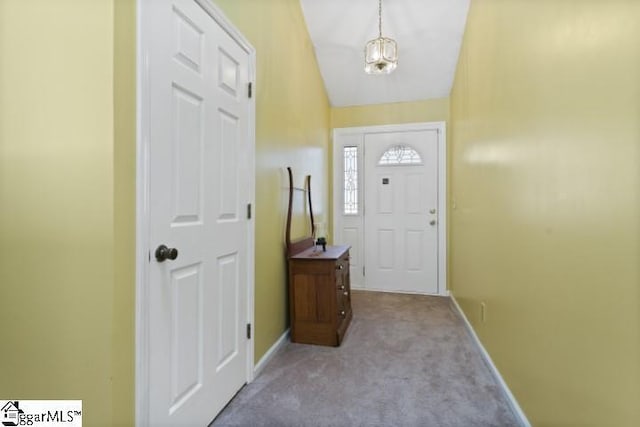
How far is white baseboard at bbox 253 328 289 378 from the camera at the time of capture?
2.13 m

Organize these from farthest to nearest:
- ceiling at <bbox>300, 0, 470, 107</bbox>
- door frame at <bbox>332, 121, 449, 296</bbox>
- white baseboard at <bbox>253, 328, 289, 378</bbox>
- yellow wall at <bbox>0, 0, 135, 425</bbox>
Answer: door frame at <bbox>332, 121, 449, 296</bbox> → ceiling at <bbox>300, 0, 470, 107</bbox> → white baseboard at <bbox>253, 328, 289, 378</bbox> → yellow wall at <bbox>0, 0, 135, 425</bbox>

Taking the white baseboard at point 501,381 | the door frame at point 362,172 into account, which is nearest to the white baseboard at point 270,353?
the white baseboard at point 501,381

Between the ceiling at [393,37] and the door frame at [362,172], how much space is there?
35 cm

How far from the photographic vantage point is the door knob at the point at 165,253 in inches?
50.0

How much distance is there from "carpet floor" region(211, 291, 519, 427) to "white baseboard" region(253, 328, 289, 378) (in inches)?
1.4

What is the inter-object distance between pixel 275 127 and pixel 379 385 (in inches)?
74.6

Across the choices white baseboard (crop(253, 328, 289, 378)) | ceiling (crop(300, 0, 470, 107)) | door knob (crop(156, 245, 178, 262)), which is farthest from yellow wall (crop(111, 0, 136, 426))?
ceiling (crop(300, 0, 470, 107))

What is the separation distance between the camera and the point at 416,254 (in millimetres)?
4168

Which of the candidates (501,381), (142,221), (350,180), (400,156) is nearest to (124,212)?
(142,221)

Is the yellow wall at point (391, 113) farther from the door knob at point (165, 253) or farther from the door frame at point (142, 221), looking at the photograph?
the door knob at point (165, 253)

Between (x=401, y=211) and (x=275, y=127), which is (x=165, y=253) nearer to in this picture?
(x=275, y=127)

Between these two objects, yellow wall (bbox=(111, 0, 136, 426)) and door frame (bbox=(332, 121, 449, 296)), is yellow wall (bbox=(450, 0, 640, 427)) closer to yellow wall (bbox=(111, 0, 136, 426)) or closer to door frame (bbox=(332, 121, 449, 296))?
yellow wall (bbox=(111, 0, 136, 426))

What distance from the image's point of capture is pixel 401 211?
4219 mm

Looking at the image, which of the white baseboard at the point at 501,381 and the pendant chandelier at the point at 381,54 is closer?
the white baseboard at the point at 501,381
